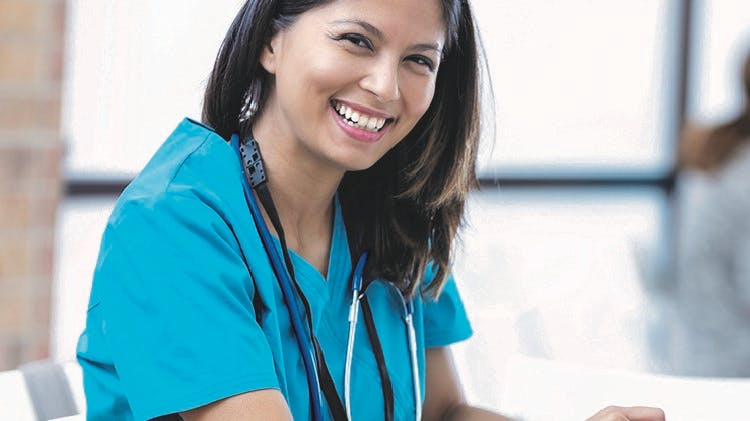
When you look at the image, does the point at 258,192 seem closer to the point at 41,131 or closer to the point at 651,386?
the point at 651,386

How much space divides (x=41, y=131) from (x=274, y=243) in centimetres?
101

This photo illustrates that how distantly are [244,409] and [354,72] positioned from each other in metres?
0.42

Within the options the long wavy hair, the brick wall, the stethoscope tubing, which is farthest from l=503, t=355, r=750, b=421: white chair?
the brick wall

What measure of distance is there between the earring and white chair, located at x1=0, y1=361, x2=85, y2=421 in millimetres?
406

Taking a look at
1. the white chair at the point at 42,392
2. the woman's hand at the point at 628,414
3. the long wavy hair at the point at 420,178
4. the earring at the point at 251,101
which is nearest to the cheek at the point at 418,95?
the long wavy hair at the point at 420,178

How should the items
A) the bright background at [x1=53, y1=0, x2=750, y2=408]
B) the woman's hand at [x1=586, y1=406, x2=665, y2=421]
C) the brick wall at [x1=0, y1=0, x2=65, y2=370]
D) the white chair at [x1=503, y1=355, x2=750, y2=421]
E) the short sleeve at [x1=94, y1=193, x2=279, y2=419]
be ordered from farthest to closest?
the bright background at [x1=53, y1=0, x2=750, y2=408], the brick wall at [x1=0, y1=0, x2=65, y2=370], the white chair at [x1=503, y1=355, x2=750, y2=421], the woman's hand at [x1=586, y1=406, x2=665, y2=421], the short sleeve at [x1=94, y1=193, x2=279, y2=419]

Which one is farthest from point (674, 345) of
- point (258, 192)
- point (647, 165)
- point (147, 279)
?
point (147, 279)

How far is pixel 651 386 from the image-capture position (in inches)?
65.7

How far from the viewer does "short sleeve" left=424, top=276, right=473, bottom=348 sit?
1.65 metres

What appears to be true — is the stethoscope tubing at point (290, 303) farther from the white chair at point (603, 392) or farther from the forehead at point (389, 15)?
the white chair at point (603, 392)

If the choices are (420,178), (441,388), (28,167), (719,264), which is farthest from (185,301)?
(719,264)

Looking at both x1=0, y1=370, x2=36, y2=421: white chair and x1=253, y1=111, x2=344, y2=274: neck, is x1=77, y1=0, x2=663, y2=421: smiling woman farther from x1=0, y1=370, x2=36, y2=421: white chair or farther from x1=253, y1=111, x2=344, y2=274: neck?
x1=0, y1=370, x2=36, y2=421: white chair

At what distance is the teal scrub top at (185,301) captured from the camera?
115cm

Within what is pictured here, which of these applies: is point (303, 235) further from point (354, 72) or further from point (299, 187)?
point (354, 72)
